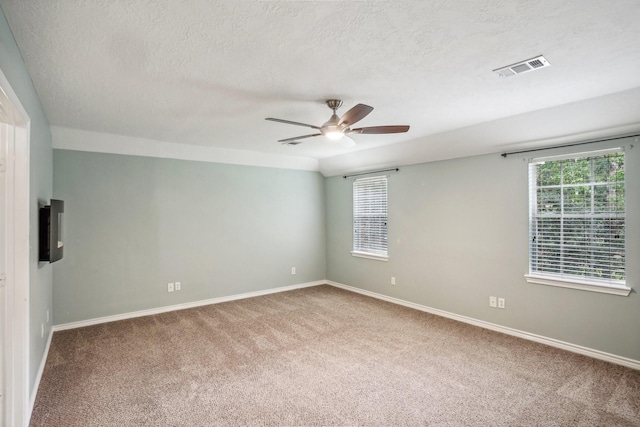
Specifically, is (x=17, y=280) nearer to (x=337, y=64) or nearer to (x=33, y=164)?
(x=33, y=164)

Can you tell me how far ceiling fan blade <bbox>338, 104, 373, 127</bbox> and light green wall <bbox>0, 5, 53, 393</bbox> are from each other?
2.11m

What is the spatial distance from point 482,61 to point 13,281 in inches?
138

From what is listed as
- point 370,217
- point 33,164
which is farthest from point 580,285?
point 33,164

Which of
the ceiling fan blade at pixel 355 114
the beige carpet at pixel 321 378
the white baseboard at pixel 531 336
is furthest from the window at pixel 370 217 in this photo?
the ceiling fan blade at pixel 355 114

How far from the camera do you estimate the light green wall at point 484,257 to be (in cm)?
310

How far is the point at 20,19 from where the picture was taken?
5.78 feet

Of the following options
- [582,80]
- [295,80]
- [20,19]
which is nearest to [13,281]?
[20,19]

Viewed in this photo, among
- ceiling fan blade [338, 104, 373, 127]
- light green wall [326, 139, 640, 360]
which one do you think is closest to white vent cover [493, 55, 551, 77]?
ceiling fan blade [338, 104, 373, 127]

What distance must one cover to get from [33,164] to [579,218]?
5076 mm

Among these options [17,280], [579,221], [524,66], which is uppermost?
[524,66]

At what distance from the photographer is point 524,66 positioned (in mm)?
2322

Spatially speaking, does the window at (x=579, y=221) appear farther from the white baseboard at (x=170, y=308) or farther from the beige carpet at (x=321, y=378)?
the white baseboard at (x=170, y=308)

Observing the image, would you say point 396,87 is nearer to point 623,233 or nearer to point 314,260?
point 623,233

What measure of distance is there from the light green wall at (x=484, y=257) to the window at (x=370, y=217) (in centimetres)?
19
